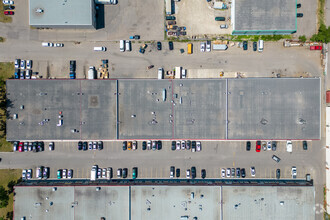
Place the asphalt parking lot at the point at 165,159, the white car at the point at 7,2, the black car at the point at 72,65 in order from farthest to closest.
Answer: the asphalt parking lot at the point at 165,159 < the black car at the point at 72,65 < the white car at the point at 7,2

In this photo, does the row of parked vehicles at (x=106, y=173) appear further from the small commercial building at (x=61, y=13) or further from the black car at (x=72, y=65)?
the small commercial building at (x=61, y=13)

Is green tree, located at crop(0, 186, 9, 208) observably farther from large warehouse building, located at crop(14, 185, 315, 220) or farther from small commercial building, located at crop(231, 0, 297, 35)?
small commercial building, located at crop(231, 0, 297, 35)

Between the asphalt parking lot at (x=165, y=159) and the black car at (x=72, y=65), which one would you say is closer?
the black car at (x=72, y=65)

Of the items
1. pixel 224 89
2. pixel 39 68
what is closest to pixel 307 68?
pixel 224 89

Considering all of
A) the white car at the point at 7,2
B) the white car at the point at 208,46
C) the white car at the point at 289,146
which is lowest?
the white car at the point at 289,146

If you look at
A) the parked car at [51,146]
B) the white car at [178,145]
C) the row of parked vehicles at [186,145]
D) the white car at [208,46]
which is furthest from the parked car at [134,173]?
the white car at [208,46]

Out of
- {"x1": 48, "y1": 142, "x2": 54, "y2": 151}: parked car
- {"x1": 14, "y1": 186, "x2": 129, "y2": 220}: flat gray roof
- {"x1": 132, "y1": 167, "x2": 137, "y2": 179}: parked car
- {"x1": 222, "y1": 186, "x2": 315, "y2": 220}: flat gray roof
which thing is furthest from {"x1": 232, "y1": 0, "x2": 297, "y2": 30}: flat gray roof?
{"x1": 48, "y1": 142, "x2": 54, "y2": 151}: parked car

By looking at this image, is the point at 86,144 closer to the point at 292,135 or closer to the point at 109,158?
the point at 109,158
